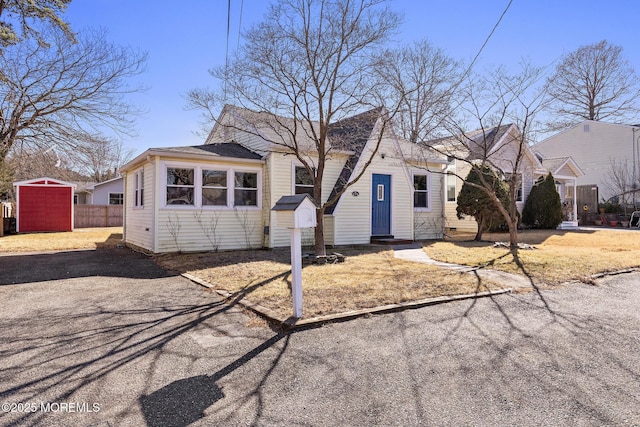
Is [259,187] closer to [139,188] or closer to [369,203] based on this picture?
[369,203]

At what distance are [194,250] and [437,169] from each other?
990cm

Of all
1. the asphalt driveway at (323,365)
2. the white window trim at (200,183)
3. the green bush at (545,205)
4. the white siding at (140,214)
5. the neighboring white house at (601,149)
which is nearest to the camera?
the asphalt driveway at (323,365)

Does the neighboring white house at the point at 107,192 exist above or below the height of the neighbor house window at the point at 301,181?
above

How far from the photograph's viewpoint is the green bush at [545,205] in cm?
1827

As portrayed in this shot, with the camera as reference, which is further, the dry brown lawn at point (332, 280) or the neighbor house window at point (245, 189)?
the neighbor house window at point (245, 189)

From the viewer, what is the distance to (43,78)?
1369 cm

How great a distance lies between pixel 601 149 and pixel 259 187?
2766cm

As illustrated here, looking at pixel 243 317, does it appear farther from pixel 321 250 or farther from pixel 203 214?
pixel 203 214

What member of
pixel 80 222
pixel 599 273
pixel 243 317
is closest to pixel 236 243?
pixel 243 317

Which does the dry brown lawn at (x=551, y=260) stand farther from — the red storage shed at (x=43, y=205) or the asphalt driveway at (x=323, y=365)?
the red storage shed at (x=43, y=205)

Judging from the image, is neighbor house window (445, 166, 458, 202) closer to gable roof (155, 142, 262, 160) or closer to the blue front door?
the blue front door

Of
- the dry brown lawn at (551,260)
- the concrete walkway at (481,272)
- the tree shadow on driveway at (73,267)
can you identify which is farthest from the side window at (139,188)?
the dry brown lawn at (551,260)

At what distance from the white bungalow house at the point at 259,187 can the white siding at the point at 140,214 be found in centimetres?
3

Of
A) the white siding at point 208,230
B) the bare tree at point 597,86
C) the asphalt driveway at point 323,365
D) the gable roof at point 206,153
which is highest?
the bare tree at point 597,86
